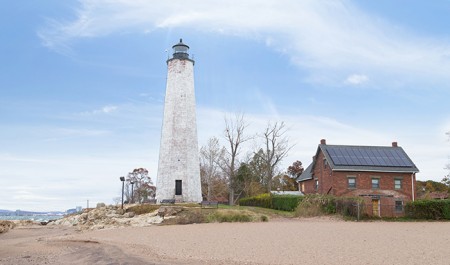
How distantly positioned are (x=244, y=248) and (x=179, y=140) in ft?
78.3

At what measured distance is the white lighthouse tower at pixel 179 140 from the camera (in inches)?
1539

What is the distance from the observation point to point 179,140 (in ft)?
130

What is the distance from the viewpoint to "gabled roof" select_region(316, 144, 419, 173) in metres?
42.9

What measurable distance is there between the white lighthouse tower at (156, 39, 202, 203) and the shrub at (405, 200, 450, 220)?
18178 mm

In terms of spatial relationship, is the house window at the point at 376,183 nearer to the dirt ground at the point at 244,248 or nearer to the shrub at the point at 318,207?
the shrub at the point at 318,207

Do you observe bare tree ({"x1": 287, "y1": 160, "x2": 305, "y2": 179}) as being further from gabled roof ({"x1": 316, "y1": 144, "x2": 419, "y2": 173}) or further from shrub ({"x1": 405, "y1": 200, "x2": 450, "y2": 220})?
shrub ({"x1": 405, "y1": 200, "x2": 450, "y2": 220})

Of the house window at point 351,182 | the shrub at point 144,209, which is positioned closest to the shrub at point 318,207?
the house window at point 351,182

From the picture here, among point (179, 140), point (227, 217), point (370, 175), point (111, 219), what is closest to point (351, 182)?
point (370, 175)

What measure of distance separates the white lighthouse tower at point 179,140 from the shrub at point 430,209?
18.2 meters

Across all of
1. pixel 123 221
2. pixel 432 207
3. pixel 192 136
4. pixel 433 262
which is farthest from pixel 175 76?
pixel 433 262

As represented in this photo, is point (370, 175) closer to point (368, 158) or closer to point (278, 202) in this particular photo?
point (368, 158)

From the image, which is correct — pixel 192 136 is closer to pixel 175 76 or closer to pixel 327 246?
pixel 175 76

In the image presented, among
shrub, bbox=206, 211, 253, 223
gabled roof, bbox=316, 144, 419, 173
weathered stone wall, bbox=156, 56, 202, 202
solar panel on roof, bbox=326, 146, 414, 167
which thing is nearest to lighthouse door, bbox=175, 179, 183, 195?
weathered stone wall, bbox=156, 56, 202, 202

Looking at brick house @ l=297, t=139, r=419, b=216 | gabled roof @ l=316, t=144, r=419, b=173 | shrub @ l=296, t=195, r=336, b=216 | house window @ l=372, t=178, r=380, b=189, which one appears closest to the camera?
shrub @ l=296, t=195, r=336, b=216
